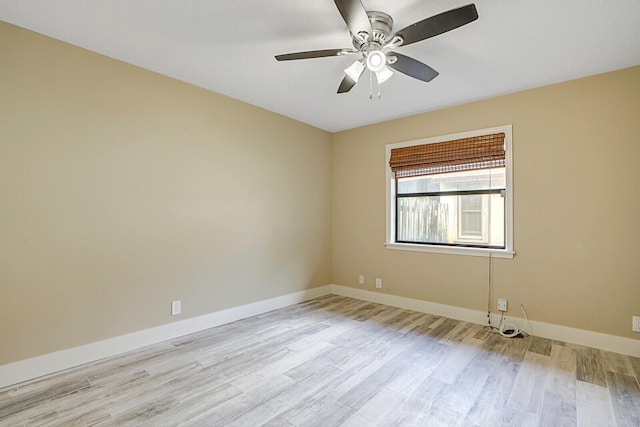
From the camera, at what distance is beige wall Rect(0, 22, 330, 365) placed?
2.22m

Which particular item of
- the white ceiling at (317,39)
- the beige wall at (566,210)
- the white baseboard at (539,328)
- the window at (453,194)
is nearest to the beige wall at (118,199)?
the white ceiling at (317,39)

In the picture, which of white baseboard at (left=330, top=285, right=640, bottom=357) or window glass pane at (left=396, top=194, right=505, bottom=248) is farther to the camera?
window glass pane at (left=396, top=194, right=505, bottom=248)

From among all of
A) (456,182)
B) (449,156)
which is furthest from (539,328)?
(449,156)

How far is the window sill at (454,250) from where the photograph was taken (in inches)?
130

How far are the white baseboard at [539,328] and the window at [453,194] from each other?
2.25ft

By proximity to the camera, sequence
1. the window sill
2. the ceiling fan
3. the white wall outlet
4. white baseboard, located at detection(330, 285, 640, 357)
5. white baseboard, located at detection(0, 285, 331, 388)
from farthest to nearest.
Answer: the window sill < the white wall outlet < white baseboard, located at detection(330, 285, 640, 357) < white baseboard, located at detection(0, 285, 331, 388) < the ceiling fan

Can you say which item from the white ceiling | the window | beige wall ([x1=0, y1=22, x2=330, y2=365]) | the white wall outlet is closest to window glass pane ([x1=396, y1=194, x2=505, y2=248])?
the window

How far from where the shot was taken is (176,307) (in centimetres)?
303

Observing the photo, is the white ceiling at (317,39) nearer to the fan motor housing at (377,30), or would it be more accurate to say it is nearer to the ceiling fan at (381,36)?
the fan motor housing at (377,30)

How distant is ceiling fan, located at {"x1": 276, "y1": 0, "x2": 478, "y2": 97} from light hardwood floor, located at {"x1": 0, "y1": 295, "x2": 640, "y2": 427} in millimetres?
2226

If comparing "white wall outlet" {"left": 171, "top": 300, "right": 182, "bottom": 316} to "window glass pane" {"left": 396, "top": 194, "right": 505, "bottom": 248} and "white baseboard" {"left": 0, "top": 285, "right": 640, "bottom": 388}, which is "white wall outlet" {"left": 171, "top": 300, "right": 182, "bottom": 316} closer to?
"white baseboard" {"left": 0, "top": 285, "right": 640, "bottom": 388}

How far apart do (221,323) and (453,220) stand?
296cm

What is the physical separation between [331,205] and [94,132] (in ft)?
10.3

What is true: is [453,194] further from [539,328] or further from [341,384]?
[341,384]
